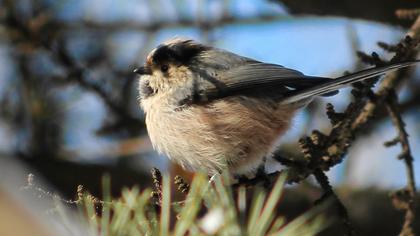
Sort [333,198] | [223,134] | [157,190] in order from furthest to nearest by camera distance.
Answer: [223,134], [333,198], [157,190]

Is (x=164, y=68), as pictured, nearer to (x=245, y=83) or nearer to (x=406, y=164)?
(x=245, y=83)

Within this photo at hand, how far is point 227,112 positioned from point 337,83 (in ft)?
1.76

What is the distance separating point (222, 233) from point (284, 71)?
1.70 m

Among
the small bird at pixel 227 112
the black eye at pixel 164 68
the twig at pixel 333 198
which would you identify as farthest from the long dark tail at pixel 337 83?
the black eye at pixel 164 68

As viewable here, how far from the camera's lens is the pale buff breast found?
2.81 metres

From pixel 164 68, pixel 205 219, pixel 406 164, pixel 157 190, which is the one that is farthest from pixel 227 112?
pixel 205 219

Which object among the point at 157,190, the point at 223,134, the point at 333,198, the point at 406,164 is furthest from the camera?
the point at 223,134

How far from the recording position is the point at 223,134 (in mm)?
2834

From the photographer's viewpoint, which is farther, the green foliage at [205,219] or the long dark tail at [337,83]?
the long dark tail at [337,83]

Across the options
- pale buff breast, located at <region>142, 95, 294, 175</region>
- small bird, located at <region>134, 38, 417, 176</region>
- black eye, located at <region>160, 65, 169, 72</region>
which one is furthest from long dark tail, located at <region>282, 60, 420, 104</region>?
black eye, located at <region>160, 65, 169, 72</region>

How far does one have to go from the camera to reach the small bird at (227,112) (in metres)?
2.81

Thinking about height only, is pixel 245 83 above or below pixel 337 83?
below

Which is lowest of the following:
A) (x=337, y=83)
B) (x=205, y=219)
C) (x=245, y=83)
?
(x=245, y=83)

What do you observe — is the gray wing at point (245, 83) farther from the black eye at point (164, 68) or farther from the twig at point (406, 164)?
the twig at point (406, 164)
